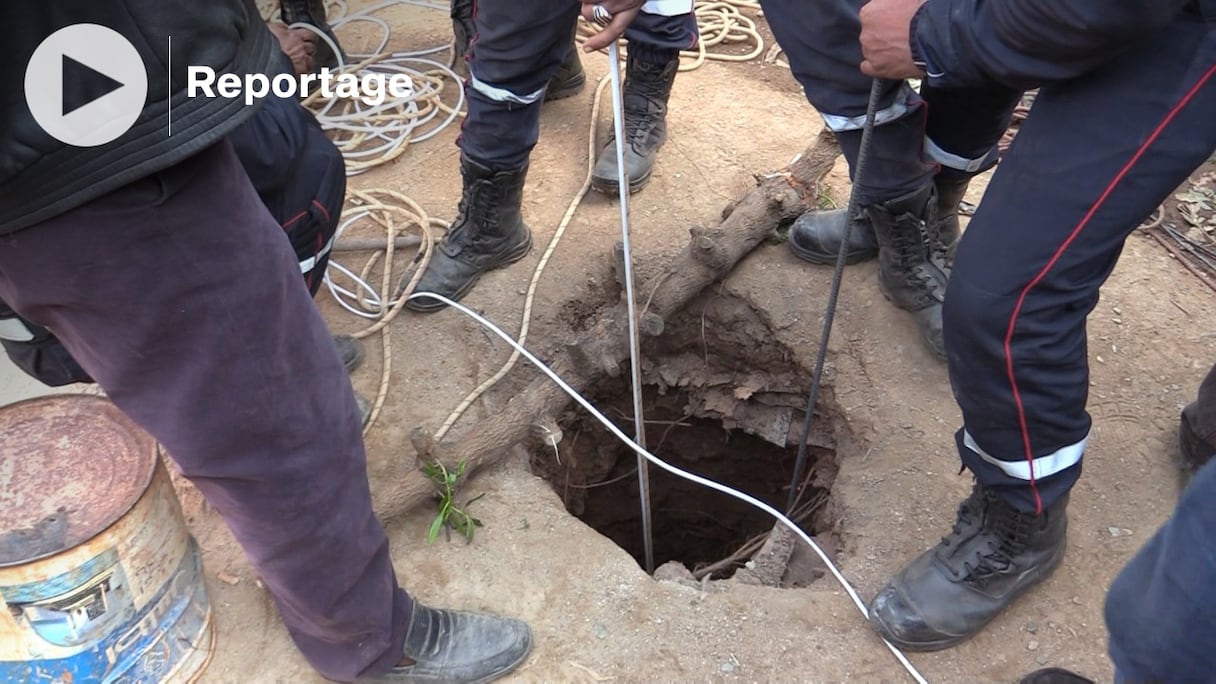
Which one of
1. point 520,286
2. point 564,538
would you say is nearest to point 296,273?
point 564,538

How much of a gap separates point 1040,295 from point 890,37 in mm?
582

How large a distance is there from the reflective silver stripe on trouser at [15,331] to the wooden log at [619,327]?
794 mm

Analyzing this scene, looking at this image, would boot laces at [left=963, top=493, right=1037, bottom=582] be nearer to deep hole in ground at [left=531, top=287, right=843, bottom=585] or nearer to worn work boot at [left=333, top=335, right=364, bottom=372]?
deep hole in ground at [left=531, top=287, right=843, bottom=585]

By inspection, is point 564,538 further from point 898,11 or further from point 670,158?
point 670,158

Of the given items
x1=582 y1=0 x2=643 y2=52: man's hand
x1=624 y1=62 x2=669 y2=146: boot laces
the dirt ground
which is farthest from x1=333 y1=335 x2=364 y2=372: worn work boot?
x1=624 y1=62 x2=669 y2=146: boot laces

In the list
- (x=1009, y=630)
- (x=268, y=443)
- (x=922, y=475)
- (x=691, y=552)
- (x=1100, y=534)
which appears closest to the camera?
(x=268, y=443)

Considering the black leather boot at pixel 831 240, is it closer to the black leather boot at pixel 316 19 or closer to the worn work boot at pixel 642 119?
the worn work boot at pixel 642 119

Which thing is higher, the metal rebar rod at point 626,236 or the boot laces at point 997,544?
the metal rebar rod at point 626,236

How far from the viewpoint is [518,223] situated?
3.00 m

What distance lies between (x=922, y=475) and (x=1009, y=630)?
Answer: 44 cm

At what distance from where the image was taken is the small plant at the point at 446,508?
2219mm

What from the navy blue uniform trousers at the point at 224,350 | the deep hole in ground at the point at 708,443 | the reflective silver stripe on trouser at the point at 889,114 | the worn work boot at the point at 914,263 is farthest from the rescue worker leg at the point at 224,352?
the worn work boot at the point at 914,263

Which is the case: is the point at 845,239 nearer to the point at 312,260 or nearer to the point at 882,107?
the point at 882,107

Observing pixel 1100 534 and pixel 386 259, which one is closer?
pixel 1100 534
